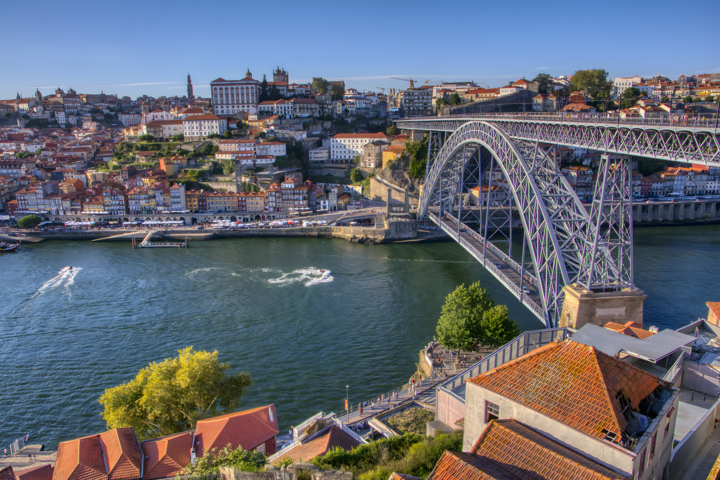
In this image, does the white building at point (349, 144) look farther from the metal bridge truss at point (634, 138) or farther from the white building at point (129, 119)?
the white building at point (129, 119)

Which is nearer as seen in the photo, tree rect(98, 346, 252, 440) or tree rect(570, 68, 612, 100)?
tree rect(98, 346, 252, 440)

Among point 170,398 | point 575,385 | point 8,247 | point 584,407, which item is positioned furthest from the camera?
Result: point 8,247

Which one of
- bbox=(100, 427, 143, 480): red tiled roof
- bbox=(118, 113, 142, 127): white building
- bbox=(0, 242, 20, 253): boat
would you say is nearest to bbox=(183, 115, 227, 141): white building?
bbox=(0, 242, 20, 253): boat

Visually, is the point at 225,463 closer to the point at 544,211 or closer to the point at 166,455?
the point at 166,455

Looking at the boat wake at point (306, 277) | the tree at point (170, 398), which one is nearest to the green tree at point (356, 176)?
the boat wake at point (306, 277)

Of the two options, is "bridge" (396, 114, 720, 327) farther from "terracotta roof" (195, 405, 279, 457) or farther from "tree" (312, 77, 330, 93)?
"tree" (312, 77, 330, 93)

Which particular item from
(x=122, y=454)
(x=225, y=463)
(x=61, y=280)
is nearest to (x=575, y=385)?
(x=225, y=463)
